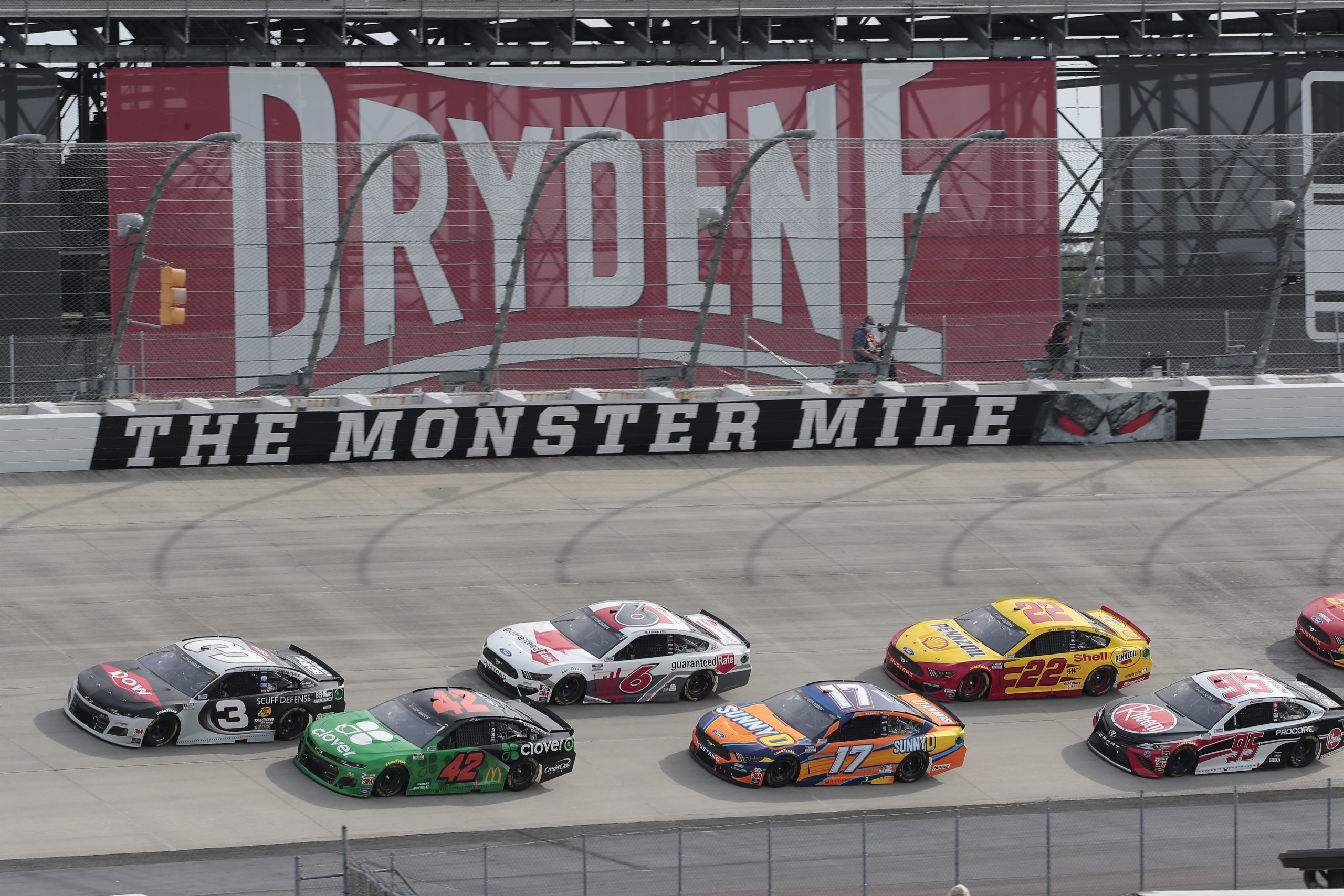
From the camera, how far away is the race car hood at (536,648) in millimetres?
18062

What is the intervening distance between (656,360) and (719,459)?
2435 mm

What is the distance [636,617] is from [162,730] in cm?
531

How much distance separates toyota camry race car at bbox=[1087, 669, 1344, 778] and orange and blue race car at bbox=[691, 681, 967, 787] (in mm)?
1916

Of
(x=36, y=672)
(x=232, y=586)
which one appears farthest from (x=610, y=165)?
(x=36, y=672)

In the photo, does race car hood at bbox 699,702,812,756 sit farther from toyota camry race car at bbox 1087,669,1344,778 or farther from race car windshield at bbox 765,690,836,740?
toyota camry race car at bbox 1087,669,1344,778

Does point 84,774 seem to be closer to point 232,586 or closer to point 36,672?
point 36,672

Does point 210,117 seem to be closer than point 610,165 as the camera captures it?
No

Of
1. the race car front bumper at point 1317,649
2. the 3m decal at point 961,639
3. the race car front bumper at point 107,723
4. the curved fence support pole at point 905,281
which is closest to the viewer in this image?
the race car front bumper at point 107,723

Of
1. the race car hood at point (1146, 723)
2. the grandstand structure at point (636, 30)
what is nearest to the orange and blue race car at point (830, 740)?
the race car hood at point (1146, 723)

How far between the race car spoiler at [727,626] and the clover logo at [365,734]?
4776 millimetres

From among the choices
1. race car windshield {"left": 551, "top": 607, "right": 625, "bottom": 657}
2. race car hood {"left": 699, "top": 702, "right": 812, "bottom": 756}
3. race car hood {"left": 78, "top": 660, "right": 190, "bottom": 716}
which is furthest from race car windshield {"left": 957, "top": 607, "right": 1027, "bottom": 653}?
race car hood {"left": 78, "top": 660, "right": 190, "bottom": 716}

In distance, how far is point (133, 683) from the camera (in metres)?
16.5

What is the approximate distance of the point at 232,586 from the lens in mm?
20734

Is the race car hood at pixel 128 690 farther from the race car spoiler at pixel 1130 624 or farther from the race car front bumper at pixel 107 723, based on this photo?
the race car spoiler at pixel 1130 624
